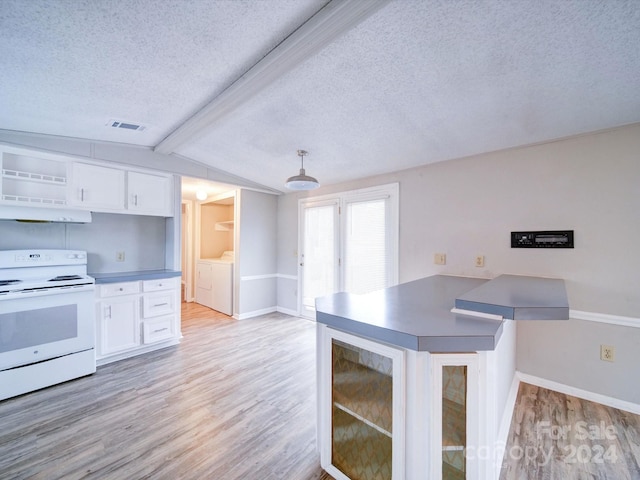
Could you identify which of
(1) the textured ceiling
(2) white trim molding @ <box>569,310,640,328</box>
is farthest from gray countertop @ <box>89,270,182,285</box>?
(2) white trim molding @ <box>569,310,640,328</box>

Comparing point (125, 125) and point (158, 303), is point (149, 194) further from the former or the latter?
point (158, 303)

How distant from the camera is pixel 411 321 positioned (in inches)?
47.8

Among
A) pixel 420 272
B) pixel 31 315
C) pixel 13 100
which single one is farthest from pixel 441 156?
pixel 31 315

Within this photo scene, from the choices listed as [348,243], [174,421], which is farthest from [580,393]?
[174,421]

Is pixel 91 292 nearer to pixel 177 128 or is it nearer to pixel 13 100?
pixel 13 100

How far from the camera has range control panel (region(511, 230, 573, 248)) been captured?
2244 mm

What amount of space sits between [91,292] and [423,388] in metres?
3.11

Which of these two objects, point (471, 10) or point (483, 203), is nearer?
point (471, 10)

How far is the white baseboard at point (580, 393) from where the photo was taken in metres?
2.03

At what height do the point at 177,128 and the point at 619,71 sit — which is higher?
the point at 177,128

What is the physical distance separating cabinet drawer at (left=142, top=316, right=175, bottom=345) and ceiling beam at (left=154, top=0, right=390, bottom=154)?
2318 mm

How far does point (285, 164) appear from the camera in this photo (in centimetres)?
348

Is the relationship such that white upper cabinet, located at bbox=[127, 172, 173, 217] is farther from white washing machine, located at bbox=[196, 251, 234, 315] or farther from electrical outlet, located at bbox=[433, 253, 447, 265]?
electrical outlet, located at bbox=[433, 253, 447, 265]

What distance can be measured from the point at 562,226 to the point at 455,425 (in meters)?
2.11
